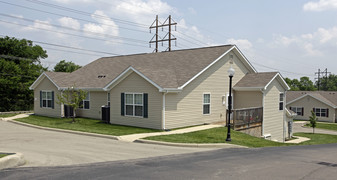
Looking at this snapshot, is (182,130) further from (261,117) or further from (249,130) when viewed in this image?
(261,117)

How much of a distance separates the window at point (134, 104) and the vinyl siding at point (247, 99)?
8525mm

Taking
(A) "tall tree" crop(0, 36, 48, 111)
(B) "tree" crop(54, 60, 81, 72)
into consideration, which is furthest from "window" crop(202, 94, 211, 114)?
(B) "tree" crop(54, 60, 81, 72)

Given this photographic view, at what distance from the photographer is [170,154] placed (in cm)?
1144

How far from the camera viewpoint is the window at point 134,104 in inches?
749

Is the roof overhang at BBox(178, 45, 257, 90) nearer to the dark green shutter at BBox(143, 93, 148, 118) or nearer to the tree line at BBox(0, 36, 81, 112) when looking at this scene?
the dark green shutter at BBox(143, 93, 148, 118)

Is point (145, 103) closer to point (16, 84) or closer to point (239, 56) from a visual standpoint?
point (239, 56)

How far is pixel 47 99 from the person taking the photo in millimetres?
27062

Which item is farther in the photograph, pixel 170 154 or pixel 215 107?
pixel 215 107

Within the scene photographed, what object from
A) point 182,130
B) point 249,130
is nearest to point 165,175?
point 182,130

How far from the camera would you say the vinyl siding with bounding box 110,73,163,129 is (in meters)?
18.1

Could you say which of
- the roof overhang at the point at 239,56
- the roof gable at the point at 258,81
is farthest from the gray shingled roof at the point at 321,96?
the roof overhang at the point at 239,56

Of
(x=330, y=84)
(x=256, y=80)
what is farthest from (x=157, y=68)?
(x=330, y=84)

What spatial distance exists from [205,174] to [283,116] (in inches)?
765

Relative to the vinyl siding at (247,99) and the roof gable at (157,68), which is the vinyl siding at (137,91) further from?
the vinyl siding at (247,99)
